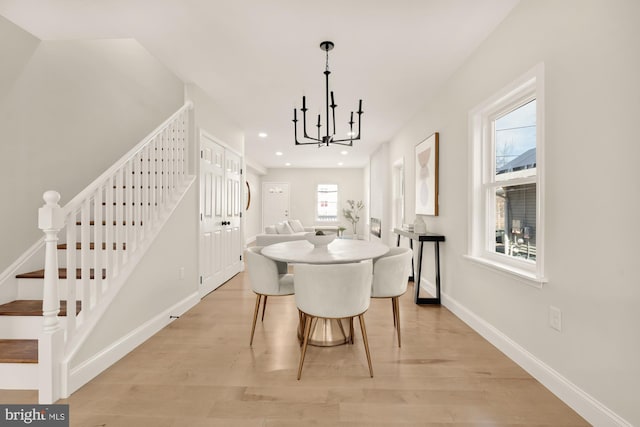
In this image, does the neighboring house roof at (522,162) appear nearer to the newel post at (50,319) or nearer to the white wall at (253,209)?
the newel post at (50,319)

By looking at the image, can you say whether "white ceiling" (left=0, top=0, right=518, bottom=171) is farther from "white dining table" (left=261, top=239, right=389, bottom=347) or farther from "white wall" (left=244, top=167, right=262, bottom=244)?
"white wall" (left=244, top=167, right=262, bottom=244)

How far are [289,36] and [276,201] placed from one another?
811 centimetres

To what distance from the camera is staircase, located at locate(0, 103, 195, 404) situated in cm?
172

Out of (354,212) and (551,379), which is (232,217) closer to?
(551,379)

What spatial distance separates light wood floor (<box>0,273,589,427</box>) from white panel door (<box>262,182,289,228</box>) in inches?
306

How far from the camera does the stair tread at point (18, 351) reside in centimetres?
178

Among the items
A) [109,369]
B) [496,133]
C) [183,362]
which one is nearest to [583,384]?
[496,133]

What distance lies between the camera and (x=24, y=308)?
2.13 m

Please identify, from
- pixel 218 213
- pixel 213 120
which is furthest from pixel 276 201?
pixel 213 120

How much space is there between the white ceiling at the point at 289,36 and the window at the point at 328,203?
658 cm

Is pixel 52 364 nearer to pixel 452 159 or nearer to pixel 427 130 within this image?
pixel 452 159

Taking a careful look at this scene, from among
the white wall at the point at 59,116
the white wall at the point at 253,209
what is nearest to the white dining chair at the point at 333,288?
the white wall at the point at 59,116

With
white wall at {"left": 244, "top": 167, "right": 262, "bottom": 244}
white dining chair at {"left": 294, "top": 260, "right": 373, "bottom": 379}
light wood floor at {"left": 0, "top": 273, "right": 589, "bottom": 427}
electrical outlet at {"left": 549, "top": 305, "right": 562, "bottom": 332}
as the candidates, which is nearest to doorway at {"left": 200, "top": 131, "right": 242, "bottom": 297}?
light wood floor at {"left": 0, "top": 273, "right": 589, "bottom": 427}

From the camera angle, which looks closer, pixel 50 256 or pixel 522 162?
pixel 50 256
